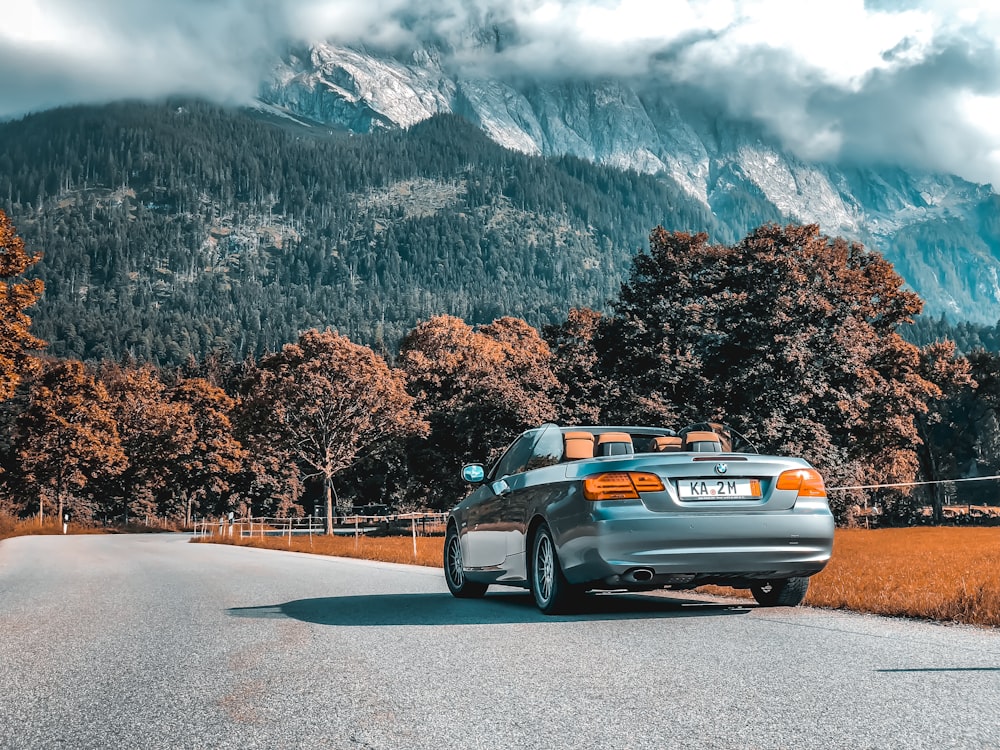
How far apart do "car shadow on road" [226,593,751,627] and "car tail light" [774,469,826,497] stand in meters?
1.26

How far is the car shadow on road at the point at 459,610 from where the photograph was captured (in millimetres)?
8656

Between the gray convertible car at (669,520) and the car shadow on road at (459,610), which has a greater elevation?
the gray convertible car at (669,520)

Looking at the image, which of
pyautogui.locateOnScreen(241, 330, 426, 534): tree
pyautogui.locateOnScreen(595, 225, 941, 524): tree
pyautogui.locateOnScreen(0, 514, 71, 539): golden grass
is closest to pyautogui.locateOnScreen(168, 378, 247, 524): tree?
pyautogui.locateOnScreen(0, 514, 71, 539): golden grass

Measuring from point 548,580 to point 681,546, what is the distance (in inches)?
53.1

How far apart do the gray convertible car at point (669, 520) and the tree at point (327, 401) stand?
4635 centimetres

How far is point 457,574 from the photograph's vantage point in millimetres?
11258

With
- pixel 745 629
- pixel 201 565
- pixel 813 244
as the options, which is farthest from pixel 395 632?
pixel 813 244

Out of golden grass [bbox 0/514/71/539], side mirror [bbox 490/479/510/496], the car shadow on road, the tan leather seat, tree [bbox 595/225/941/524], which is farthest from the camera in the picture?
golden grass [bbox 0/514/71/539]

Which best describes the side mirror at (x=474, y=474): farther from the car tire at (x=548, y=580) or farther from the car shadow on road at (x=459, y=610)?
the car tire at (x=548, y=580)

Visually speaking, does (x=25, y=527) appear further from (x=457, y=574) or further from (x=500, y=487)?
(x=500, y=487)

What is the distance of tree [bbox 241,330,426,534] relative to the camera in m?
55.4

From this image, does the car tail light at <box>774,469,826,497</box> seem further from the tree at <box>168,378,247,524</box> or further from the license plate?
the tree at <box>168,378,247,524</box>

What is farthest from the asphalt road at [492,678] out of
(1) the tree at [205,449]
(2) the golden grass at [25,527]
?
(1) the tree at [205,449]

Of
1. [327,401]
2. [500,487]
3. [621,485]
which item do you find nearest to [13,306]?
[500,487]
